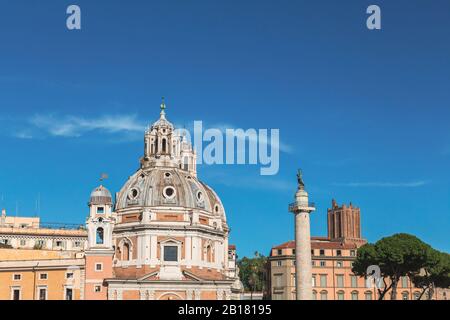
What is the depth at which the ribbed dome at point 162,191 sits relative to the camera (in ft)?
252

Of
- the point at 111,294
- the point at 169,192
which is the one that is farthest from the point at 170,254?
the point at 111,294

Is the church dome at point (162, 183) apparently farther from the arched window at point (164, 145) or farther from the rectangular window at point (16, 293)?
the rectangular window at point (16, 293)

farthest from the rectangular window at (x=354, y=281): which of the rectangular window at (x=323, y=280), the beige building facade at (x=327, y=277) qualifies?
the rectangular window at (x=323, y=280)

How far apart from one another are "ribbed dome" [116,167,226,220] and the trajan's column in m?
24.9

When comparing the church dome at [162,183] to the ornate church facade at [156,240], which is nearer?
the ornate church facade at [156,240]

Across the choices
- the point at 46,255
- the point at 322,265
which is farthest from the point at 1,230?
the point at 322,265

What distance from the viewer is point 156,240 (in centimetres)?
7512

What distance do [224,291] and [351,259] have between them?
29008 mm

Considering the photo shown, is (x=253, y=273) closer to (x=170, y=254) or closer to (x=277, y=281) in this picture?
(x=277, y=281)

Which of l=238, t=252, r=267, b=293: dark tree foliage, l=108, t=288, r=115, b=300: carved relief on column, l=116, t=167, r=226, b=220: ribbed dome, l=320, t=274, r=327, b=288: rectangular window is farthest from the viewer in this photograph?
l=238, t=252, r=267, b=293: dark tree foliage

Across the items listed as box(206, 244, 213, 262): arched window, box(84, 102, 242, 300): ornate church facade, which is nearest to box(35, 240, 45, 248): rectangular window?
box(84, 102, 242, 300): ornate church facade

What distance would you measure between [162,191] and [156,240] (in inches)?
216

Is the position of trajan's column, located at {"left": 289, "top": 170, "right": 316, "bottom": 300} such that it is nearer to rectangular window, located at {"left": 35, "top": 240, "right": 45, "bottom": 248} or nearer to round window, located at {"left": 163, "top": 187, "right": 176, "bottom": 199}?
round window, located at {"left": 163, "top": 187, "right": 176, "bottom": 199}

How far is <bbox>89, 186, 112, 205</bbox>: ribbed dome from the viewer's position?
7094cm
